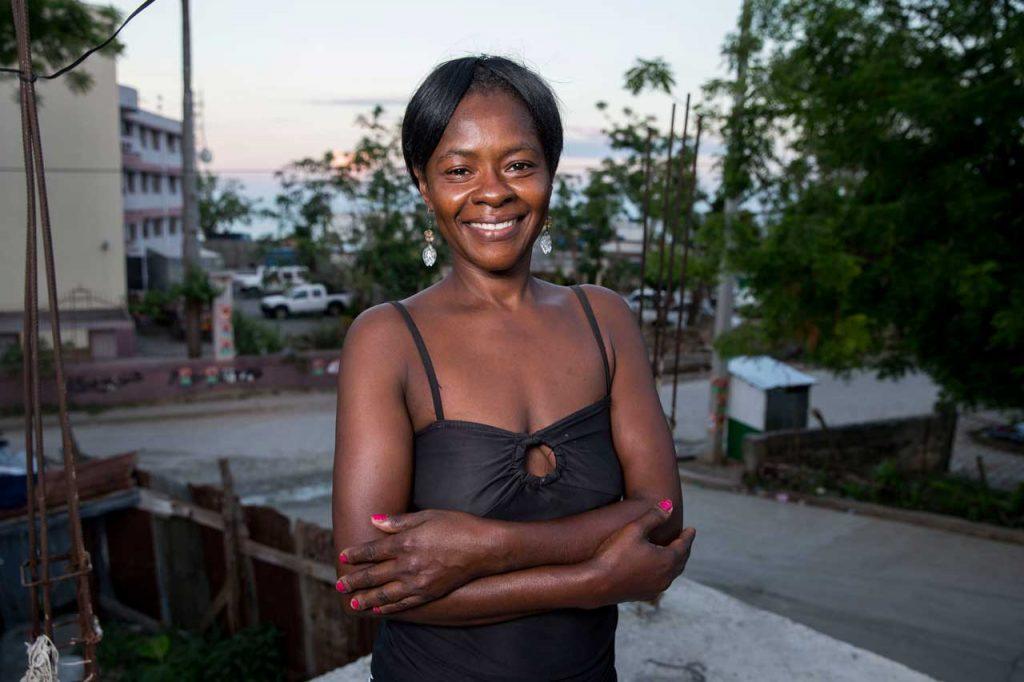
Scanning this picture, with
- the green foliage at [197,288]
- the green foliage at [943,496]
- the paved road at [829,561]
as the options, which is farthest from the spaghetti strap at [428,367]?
the green foliage at [197,288]

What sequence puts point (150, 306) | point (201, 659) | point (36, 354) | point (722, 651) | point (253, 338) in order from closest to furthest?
1. point (36, 354)
2. point (722, 651)
3. point (201, 659)
4. point (253, 338)
5. point (150, 306)

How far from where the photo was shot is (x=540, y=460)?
159 cm

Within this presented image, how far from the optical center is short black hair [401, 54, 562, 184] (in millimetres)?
1561

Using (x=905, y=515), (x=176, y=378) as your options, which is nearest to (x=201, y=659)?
(x=905, y=515)

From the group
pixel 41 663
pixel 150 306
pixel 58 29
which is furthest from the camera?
pixel 150 306

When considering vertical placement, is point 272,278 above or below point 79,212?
below

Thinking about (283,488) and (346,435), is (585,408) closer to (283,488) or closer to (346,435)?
(346,435)

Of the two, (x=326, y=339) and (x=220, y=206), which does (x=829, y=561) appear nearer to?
(x=326, y=339)

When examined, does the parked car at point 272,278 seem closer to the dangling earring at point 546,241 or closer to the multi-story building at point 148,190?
the multi-story building at point 148,190

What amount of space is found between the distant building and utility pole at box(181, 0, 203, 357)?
2.79 metres

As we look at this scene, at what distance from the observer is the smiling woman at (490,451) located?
1457 millimetres

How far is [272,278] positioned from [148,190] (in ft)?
30.7

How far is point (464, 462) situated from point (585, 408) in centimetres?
26

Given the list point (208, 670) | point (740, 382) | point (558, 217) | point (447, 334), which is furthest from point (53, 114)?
point (447, 334)
